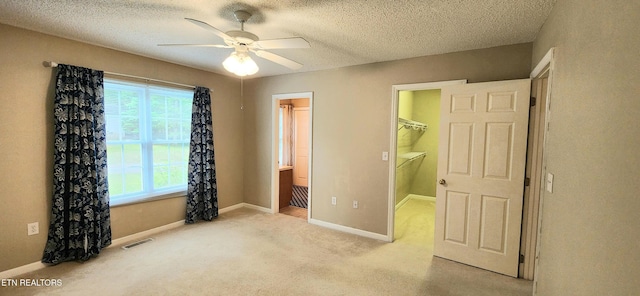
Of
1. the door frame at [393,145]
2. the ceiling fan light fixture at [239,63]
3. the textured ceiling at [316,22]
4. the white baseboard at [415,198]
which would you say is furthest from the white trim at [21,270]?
the white baseboard at [415,198]

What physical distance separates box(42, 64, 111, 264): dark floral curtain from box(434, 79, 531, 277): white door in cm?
381

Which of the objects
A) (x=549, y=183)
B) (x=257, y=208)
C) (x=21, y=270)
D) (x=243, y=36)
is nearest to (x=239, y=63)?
(x=243, y=36)

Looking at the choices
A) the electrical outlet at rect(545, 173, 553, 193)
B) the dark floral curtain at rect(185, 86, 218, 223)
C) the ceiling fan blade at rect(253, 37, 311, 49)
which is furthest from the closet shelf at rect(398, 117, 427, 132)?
the dark floral curtain at rect(185, 86, 218, 223)

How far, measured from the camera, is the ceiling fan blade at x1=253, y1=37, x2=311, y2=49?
192cm

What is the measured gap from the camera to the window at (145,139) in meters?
3.22

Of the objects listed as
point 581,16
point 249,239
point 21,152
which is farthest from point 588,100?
point 21,152

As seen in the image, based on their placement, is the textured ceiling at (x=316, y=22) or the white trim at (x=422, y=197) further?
the white trim at (x=422, y=197)

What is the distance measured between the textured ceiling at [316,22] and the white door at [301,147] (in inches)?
146

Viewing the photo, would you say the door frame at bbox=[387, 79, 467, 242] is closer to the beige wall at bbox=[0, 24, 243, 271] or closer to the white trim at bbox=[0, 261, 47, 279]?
the beige wall at bbox=[0, 24, 243, 271]

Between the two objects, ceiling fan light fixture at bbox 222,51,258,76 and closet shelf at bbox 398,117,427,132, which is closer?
ceiling fan light fixture at bbox 222,51,258,76

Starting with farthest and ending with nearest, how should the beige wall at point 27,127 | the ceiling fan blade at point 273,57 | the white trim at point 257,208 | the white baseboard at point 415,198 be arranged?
the white baseboard at point 415,198 < the white trim at point 257,208 < the beige wall at point 27,127 < the ceiling fan blade at point 273,57

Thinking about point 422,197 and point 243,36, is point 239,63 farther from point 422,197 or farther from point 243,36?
point 422,197

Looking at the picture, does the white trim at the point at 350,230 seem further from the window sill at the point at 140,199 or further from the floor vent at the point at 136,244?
the floor vent at the point at 136,244

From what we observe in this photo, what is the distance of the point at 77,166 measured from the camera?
279 centimetres
